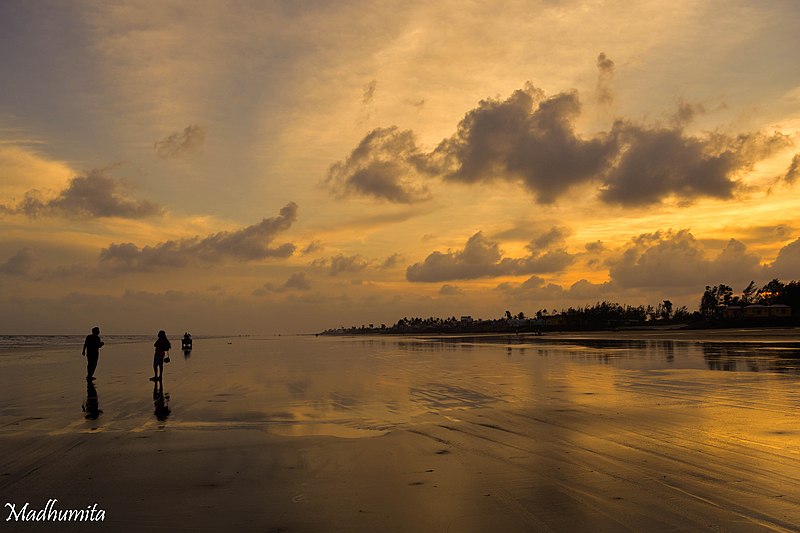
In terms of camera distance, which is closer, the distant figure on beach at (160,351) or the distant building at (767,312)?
the distant figure on beach at (160,351)

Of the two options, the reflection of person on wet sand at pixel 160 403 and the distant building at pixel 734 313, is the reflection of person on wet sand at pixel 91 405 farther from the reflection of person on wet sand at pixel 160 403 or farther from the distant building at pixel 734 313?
the distant building at pixel 734 313

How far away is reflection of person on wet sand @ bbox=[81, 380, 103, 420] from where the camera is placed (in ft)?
52.1

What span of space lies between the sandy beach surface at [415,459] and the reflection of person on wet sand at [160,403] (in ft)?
0.42

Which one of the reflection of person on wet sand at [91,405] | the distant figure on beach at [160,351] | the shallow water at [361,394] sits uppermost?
the distant figure on beach at [160,351]

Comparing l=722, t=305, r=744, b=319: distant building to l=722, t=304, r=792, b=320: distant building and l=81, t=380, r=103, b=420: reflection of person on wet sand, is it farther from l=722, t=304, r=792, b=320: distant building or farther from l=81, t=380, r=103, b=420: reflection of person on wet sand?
l=81, t=380, r=103, b=420: reflection of person on wet sand

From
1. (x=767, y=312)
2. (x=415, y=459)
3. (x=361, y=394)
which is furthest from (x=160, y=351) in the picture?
(x=767, y=312)

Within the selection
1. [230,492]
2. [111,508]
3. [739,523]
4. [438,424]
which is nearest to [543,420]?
[438,424]

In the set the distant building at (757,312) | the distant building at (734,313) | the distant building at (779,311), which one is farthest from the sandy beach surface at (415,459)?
the distant building at (734,313)

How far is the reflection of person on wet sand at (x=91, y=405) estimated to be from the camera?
15.9 metres

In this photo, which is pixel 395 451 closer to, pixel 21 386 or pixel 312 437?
pixel 312 437

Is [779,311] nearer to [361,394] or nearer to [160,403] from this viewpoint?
[361,394]

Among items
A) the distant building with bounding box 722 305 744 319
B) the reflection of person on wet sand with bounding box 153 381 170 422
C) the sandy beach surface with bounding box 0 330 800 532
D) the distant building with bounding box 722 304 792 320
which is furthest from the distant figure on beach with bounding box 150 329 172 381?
the distant building with bounding box 722 305 744 319

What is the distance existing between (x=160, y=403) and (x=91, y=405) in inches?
83.0

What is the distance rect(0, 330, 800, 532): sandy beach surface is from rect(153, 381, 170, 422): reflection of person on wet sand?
0.13m
